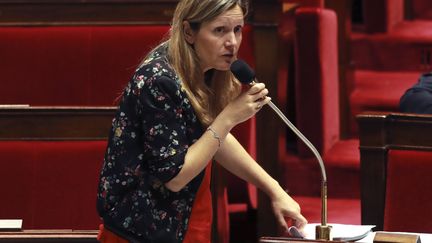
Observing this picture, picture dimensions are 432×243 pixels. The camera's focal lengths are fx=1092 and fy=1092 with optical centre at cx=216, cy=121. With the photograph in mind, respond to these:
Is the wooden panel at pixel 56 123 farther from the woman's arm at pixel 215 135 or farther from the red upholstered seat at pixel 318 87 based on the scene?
the red upholstered seat at pixel 318 87

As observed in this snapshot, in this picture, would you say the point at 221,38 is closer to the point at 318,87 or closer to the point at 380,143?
the point at 380,143

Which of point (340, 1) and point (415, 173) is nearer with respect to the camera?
point (415, 173)

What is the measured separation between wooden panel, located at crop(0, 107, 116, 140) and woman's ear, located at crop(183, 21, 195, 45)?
291 millimetres

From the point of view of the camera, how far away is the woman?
781 mm

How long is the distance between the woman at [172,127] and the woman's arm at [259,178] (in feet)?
0.14

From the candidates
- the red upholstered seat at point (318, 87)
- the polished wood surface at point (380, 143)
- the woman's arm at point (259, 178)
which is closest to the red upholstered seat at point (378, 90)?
the red upholstered seat at point (318, 87)

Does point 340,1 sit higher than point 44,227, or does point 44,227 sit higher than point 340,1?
point 340,1

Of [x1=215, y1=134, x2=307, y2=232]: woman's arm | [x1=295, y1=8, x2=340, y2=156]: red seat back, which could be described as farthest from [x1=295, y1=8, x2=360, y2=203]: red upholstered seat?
[x1=215, y1=134, x2=307, y2=232]: woman's arm

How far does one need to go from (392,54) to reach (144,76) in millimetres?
1294

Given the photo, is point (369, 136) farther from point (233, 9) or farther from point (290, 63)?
point (290, 63)

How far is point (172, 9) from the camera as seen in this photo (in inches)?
53.9

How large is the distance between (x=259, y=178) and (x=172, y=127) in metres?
0.10

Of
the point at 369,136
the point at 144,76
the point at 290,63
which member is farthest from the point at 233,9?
the point at 290,63

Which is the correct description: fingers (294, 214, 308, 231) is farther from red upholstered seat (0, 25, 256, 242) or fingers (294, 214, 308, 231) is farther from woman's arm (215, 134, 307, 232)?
red upholstered seat (0, 25, 256, 242)
